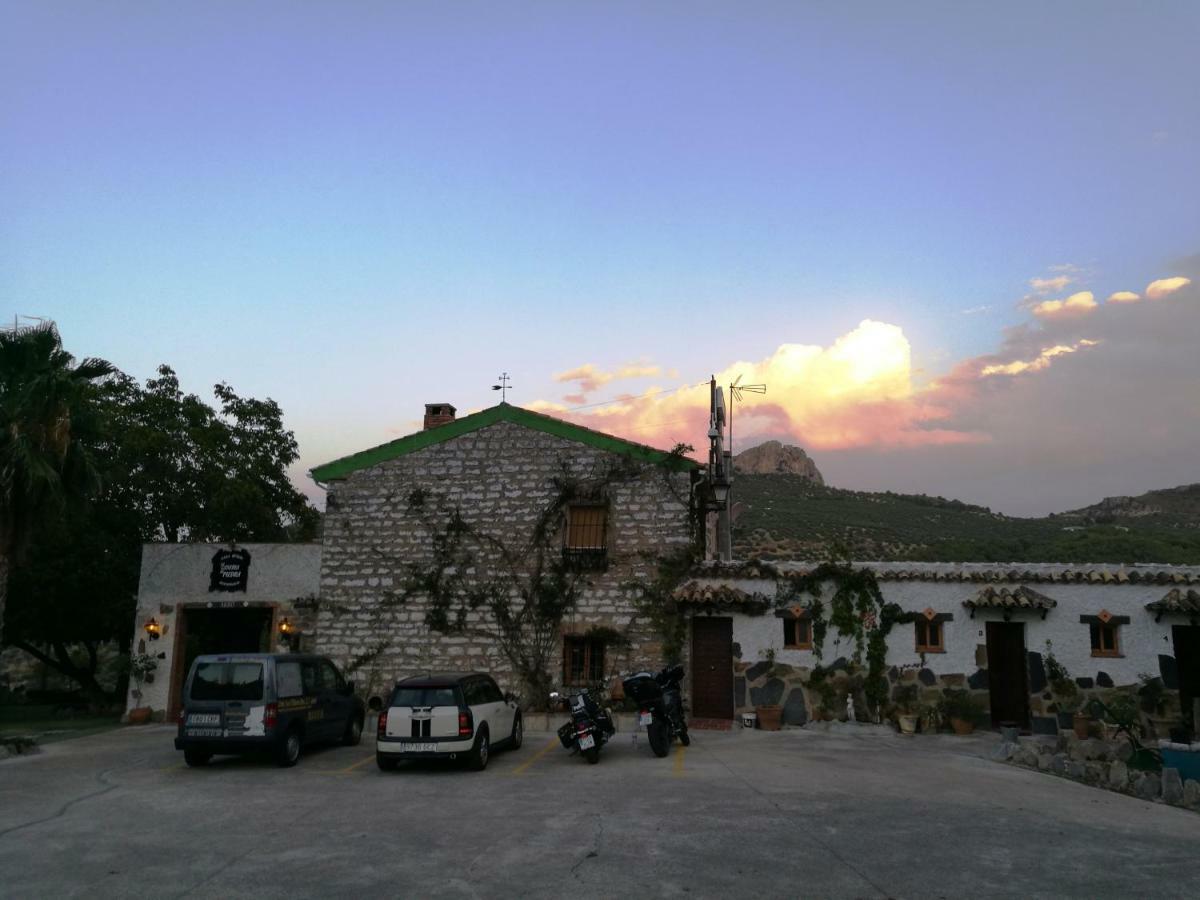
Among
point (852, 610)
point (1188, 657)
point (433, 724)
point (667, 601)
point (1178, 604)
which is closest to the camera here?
point (433, 724)

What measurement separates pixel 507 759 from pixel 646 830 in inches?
227

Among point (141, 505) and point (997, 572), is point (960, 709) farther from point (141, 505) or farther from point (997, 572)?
point (141, 505)

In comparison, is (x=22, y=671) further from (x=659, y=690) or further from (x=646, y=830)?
(x=646, y=830)

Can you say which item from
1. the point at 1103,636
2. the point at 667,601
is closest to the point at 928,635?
the point at 1103,636

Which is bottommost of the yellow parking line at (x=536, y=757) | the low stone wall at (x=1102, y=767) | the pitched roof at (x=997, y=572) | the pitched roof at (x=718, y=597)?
the yellow parking line at (x=536, y=757)

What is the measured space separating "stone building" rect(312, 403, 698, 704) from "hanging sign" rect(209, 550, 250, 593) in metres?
2.27

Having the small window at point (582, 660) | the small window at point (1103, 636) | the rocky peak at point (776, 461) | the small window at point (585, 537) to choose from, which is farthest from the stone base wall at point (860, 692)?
the rocky peak at point (776, 461)

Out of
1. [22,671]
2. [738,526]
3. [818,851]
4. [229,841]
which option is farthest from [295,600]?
[22,671]

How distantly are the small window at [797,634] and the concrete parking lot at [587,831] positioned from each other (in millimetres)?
4717

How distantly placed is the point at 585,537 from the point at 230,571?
9029mm

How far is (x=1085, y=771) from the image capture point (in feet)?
39.4

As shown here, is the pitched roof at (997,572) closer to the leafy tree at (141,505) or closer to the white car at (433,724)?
the white car at (433,724)

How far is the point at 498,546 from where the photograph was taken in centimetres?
1933

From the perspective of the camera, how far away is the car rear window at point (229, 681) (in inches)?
496
